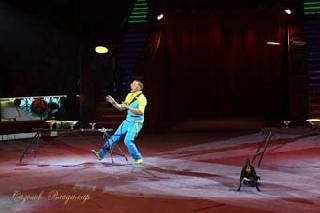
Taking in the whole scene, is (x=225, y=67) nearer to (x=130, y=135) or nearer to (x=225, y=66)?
(x=225, y=66)

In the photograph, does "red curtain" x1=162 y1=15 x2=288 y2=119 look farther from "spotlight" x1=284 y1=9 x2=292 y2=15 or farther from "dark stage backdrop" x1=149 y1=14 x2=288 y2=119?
"spotlight" x1=284 y1=9 x2=292 y2=15

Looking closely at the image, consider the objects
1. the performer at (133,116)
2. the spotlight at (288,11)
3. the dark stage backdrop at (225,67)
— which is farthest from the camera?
the dark stage backdrop at (225,67)

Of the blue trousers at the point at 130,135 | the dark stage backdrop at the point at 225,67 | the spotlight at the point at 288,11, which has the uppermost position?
the spotlight at the point at 288,11

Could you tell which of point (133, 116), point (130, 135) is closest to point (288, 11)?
point (133, 116)

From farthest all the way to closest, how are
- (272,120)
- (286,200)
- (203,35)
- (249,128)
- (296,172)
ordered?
(203,35)
(272,120)
(249,128)
(296,172)
(286,200)

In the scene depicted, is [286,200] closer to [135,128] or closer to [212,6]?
[135,128]

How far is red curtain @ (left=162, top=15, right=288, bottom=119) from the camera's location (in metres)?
24.0

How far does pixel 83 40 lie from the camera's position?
23.0 meters

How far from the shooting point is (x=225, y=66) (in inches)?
961

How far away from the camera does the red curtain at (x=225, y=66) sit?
945 inches

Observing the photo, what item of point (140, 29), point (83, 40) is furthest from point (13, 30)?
point (140, 29)

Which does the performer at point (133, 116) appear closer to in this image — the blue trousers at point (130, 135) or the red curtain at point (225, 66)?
the blue trousers at point (130, 135)

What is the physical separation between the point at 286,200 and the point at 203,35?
635 inches

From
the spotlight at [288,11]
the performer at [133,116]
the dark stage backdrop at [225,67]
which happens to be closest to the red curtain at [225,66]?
the dark stage backdrop at [225,67]
